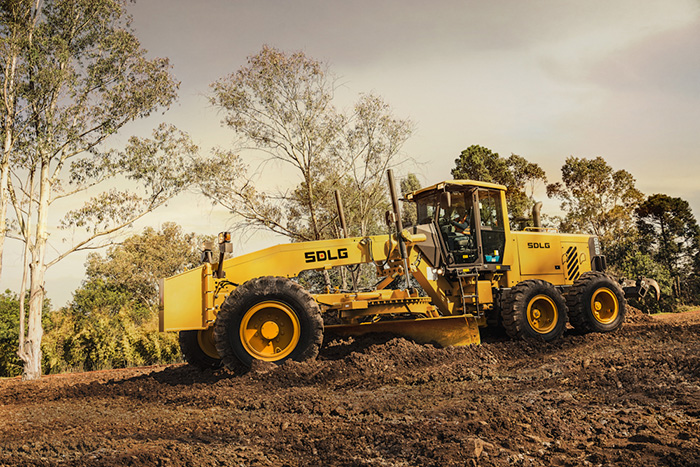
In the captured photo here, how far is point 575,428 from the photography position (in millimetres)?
4445

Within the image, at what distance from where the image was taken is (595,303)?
10562mm

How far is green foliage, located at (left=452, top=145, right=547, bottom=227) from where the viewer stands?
31.2 m

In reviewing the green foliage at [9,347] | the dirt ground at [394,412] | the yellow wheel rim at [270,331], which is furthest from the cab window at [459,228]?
the green foliage at [9,347]

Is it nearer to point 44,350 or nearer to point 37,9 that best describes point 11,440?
point 44,350

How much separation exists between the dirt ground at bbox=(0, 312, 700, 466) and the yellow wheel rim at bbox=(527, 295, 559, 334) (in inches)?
25.9

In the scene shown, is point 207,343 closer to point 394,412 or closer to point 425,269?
point 425,269

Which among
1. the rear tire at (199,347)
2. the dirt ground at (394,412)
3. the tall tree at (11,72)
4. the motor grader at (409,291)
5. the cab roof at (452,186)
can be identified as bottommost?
the dirt ground at (394,412)

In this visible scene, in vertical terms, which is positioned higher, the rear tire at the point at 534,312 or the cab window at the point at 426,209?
the cab window at the point at 426,209

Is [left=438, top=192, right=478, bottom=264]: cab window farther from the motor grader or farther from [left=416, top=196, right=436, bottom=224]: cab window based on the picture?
[left=416, top=196, right=436, bottom=224]: cab window

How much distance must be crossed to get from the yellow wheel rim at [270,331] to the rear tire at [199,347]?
1.46 m

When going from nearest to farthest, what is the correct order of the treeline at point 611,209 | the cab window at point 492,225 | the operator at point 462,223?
1. the operator at point 462,223
2. the cab window at point 492,225
3. the treeline at point 611,209

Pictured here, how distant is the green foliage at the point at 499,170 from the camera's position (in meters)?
31.2

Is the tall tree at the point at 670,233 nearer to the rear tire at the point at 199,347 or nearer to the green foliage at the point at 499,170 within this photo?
the green foliage at the point at 499,170

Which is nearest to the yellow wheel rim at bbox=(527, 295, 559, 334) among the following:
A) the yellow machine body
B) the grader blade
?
the yellow machine body
